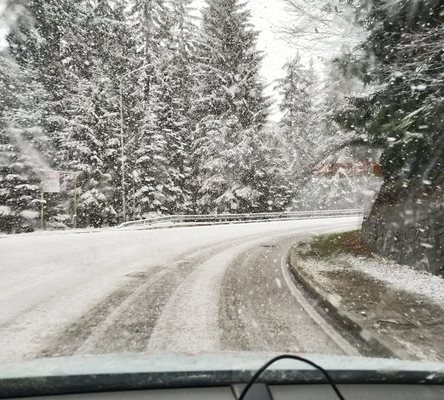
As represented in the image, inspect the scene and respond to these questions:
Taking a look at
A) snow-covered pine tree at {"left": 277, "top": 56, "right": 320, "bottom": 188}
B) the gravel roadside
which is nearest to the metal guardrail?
snow-covered pine tree at {"left": 277, "top": 56, "right": 320, "bottom": 188}

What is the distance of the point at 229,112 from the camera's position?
114 ft

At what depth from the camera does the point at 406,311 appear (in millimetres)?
6289

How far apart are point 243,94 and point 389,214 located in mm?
24829

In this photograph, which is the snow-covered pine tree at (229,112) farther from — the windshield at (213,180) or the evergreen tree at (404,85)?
the evergreen tree at (404,85)

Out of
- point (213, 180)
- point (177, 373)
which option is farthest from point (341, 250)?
point (213, 180)

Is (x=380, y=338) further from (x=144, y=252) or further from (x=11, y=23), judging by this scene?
(x=11, y=23)

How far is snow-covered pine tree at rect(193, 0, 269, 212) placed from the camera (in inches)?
1342

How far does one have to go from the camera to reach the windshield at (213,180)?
5535 millimetres

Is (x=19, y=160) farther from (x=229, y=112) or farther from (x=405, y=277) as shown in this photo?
(x=405, y=277)

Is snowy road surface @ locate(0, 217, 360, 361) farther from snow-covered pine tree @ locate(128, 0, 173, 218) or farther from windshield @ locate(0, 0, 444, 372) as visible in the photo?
snow-covered pine tree @ locate(128, 0, 173, 218)

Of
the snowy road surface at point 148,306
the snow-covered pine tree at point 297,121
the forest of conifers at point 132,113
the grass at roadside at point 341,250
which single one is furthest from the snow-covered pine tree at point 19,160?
the snow-covered pine tree at point 297,121

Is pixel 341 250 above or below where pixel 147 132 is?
below

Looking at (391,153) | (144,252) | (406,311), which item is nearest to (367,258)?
(391,153)

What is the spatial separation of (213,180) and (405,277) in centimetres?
2573
